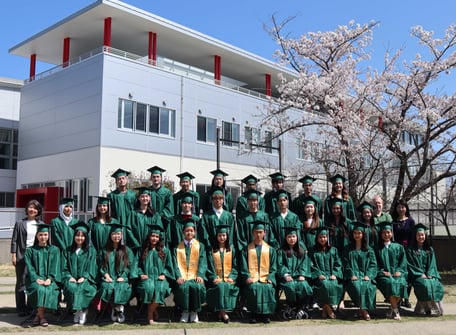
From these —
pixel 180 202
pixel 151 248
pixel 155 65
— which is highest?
pixel 155 65

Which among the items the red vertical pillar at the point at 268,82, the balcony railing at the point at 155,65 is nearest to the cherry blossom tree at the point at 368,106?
the balcony railing at the point at 155,65

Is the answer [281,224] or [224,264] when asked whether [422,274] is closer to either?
[281,224]

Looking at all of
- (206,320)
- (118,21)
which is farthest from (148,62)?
(206,320)

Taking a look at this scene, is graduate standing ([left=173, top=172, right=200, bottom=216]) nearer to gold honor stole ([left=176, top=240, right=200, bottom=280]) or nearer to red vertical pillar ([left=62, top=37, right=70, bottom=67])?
gold honor stole ([left=176, top=240, right=200, bottom=280])

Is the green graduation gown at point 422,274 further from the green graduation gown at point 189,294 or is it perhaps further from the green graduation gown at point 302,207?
the green graduation gown at point 189,294

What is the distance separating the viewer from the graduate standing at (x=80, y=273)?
717 centimetres

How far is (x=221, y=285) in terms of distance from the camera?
7406 mm

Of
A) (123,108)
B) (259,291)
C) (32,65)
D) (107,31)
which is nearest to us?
(259,291)

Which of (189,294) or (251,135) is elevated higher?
(251,135)

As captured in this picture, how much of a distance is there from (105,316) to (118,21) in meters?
20.2

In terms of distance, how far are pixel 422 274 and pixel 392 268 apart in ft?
1.74

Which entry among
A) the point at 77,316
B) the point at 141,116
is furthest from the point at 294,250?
the point at 141,116

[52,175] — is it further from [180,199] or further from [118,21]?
[180,199]

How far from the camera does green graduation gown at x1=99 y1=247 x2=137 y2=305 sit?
7250mm
